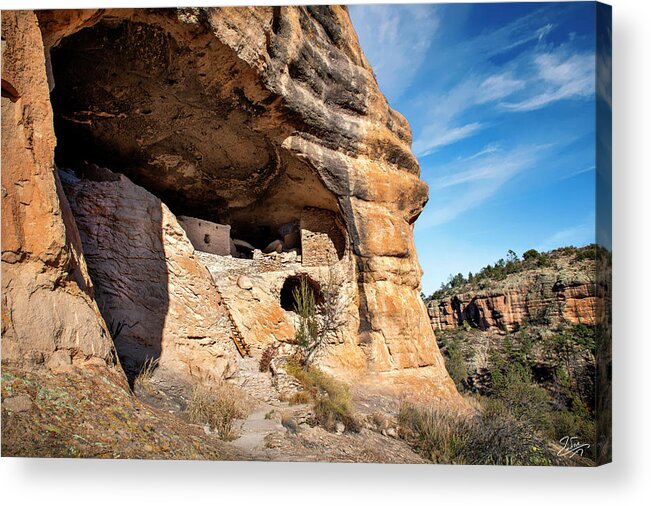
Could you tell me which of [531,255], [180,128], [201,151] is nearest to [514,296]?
[531,255]

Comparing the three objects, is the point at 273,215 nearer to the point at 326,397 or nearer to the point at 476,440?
the point at 326,397

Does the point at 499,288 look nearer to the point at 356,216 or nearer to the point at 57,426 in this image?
the point at 356,216

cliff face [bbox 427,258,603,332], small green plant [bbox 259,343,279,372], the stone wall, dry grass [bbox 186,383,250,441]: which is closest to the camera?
dry grass [bbox 186,383,250,441]

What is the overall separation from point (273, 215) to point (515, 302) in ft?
53.8

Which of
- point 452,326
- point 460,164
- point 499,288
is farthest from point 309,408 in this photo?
point 452,326

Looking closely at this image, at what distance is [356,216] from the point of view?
8211mm

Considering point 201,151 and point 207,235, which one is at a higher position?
point 201,151

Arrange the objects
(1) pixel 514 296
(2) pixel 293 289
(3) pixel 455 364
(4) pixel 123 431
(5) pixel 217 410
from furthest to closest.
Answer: (1) pixel 514 296, (3) pixel 455 364, (2) pixel 293 289, (5) pixel 217 410, (4) pixel 123 431

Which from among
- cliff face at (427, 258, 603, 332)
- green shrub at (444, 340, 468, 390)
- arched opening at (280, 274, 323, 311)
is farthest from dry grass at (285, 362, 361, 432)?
green shrub at (444, 340, 468, 390)

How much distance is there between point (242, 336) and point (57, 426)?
13.7 feet

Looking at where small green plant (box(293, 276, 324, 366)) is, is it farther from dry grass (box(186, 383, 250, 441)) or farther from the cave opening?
dry grass (box(186, 383, 250, 441))

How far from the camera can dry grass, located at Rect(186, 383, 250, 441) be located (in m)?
4.86

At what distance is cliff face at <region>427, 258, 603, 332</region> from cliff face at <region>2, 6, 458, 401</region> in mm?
6498

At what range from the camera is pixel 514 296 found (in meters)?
22.8
